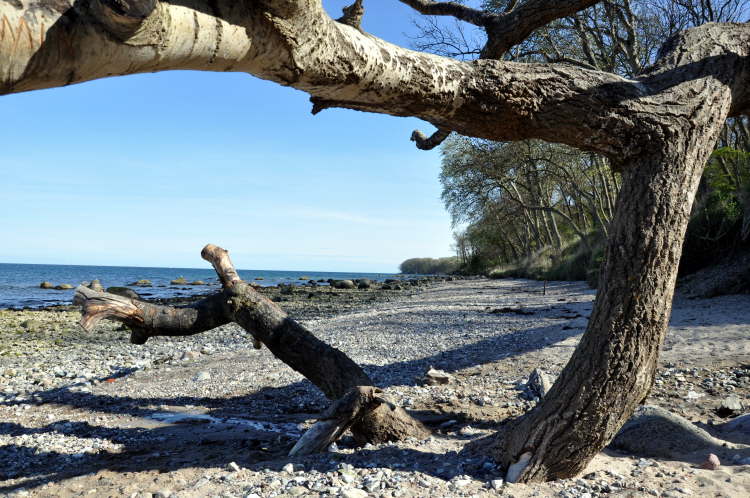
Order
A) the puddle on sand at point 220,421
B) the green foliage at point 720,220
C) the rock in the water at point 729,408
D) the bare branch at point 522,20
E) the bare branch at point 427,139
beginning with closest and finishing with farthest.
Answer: the bare branch at point 522,20 → the bare branch at point 427,139 → the rock in the water at point 729,408 → the puddle on sand at point 220,421 → the green foliage at point 720,220

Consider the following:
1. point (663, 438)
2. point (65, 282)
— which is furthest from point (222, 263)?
point (65, 282)

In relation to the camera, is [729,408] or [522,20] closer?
[522,20]

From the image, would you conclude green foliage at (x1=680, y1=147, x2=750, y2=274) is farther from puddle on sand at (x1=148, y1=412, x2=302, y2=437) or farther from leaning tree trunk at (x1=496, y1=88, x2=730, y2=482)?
puddle on sand at (x1=148, y1=412, x2=302, y2=437)

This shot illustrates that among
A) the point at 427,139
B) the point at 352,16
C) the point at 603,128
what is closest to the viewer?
the point at 352,16

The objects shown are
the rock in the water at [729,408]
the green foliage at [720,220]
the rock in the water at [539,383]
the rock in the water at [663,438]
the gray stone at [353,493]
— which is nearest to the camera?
the gray stone at [353,493]

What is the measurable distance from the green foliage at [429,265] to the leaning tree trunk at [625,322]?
97.6 meters

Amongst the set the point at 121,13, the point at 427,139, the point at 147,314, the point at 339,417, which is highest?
the point at 427,139

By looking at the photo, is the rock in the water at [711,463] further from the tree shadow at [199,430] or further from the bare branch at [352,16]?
the bare branch at [352,16]

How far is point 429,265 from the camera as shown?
119 metres

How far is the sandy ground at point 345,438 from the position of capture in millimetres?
3328

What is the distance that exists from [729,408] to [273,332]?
4.44 meters

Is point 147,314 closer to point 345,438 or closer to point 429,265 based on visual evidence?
point 345,438

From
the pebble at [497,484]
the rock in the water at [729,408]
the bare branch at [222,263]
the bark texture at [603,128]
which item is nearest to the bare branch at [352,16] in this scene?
the bark texture at [603,128]

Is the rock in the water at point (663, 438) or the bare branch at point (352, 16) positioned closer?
the bare branch at point (352, 16)
